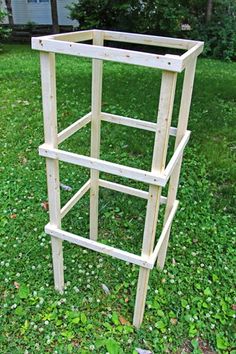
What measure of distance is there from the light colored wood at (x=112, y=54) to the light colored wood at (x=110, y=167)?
1.68 ft

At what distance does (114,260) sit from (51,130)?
1.32m

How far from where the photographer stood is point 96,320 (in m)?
2.28

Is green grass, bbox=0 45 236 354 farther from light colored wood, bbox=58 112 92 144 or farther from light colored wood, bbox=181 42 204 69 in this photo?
light colored wood, bbox=181 42 204 69

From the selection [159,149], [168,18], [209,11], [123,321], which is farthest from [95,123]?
[209,11]

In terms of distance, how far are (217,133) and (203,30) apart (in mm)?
7333

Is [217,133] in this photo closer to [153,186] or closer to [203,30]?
[153,186]

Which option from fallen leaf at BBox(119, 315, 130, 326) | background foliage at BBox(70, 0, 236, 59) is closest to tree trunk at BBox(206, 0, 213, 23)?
background foliage at BBox(70, 0, 236, 59)

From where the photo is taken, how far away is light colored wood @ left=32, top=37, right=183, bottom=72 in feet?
4.69

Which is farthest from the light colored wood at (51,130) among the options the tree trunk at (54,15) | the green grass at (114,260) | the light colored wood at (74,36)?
the tree trunk at (54,15)

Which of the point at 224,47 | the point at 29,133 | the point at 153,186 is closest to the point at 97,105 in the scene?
the point at 153,186

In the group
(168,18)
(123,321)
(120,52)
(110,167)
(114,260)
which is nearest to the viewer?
(120,52)

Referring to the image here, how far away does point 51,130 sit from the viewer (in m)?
1.83

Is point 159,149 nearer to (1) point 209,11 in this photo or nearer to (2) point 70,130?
(2) point 70,130

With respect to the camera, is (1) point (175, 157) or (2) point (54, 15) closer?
(1) point (175, 157)
